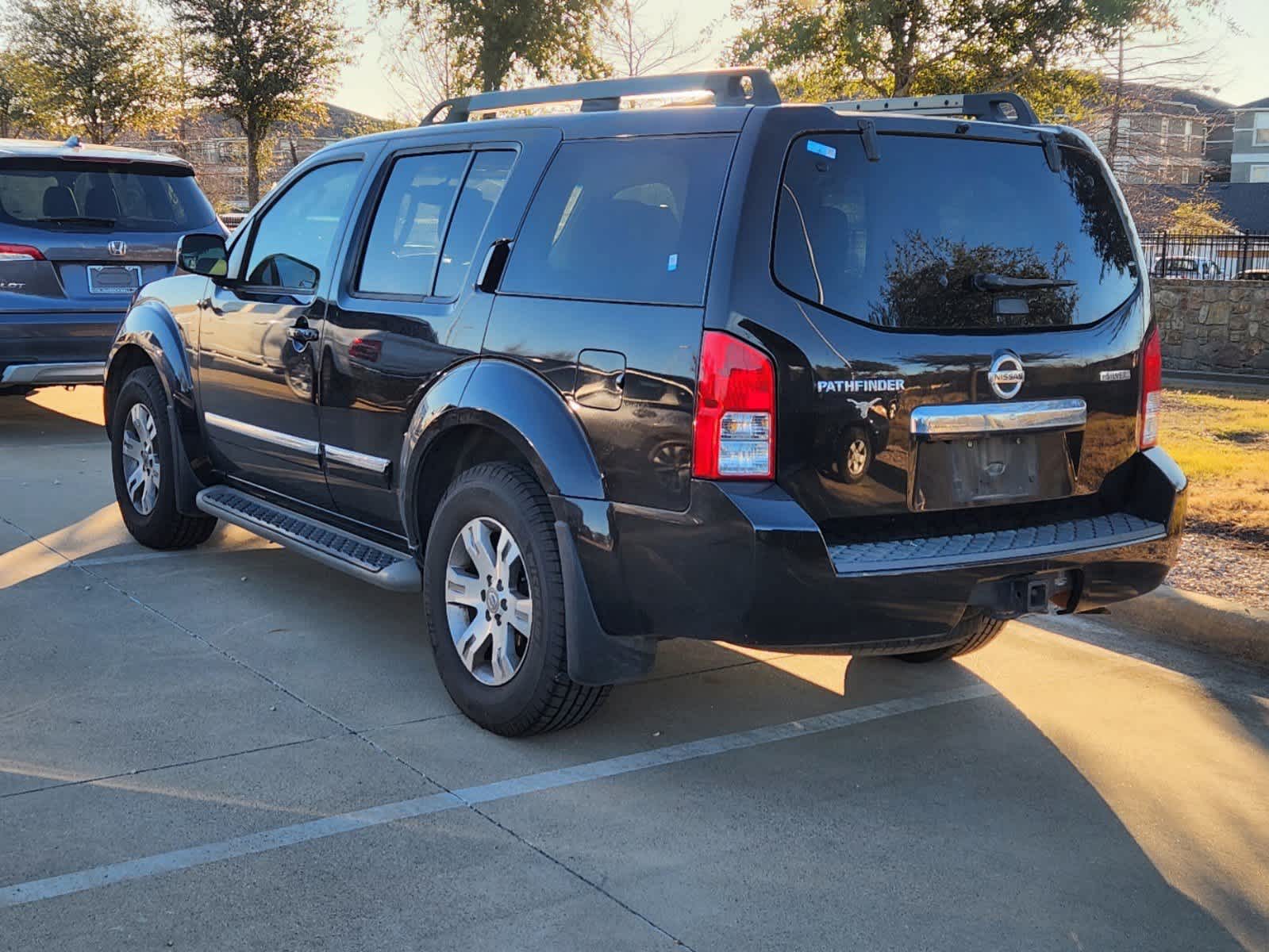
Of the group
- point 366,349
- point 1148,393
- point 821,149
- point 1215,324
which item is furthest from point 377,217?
point 1215,324

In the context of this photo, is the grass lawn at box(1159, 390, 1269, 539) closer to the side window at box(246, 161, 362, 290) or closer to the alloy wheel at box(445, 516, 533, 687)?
the alloy wheel at box(445, 516, 533, 687)

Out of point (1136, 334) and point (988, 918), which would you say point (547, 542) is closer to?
point (988, 918)

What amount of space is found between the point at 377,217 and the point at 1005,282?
242 cm

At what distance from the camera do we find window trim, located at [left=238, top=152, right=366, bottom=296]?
547 cm

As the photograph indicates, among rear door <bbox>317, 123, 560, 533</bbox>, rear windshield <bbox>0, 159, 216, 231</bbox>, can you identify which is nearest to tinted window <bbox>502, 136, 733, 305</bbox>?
rear door <bbox>317, 123, 560, 533</bbox>

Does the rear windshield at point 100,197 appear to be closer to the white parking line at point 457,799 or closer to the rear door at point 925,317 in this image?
the white parking line at point 457,799

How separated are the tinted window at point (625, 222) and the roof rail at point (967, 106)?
2.44 ft

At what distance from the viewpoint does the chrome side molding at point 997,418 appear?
393 centimetres

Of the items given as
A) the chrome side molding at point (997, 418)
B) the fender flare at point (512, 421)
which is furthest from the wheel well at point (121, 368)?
the chrome side molding at point (997, 418)

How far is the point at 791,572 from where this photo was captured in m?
3.70

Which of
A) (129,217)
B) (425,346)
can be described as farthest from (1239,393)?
(425,346)

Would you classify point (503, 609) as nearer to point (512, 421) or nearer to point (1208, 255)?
point (512, 421)

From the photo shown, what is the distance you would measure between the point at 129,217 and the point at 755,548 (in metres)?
7.65

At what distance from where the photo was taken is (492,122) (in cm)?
486
